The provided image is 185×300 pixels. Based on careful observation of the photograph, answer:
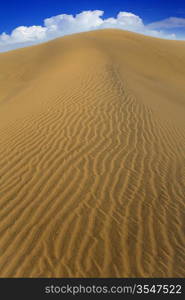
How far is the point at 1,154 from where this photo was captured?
23.1 ft

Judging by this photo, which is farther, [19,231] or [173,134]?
[173,134]

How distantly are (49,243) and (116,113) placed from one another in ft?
19.9

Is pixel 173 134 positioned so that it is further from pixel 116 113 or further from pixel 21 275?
pixel 21 275

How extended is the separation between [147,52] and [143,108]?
19627 mm

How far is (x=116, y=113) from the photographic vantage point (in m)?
9.49

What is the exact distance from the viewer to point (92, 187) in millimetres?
5516

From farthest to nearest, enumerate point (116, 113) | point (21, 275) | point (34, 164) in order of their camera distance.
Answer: point (116, 113)
point (34, 164)
point (21, 275)

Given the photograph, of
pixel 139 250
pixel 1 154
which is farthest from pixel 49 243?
pixel 1 154

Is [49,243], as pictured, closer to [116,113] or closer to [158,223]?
[158,223]

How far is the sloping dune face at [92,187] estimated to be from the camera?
3.94 metres

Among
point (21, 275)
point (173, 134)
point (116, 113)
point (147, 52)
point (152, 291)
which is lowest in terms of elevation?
point (152, 291)

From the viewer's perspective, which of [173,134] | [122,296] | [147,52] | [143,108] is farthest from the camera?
[147,52]

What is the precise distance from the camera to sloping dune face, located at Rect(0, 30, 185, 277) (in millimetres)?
Result: 3936

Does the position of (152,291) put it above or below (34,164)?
below
